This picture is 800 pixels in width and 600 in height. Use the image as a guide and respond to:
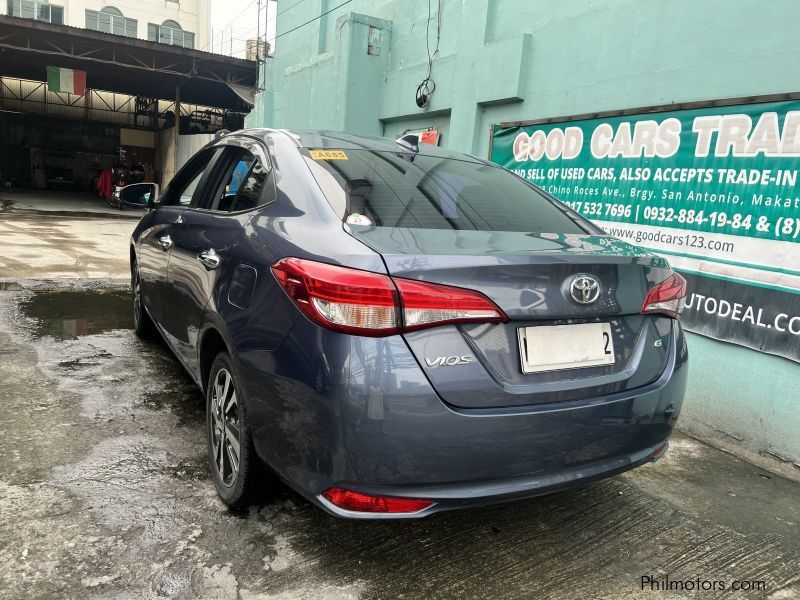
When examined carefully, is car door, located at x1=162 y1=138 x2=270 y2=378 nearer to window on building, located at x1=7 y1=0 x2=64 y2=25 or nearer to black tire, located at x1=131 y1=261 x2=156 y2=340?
black tire, located at x1=131 y1=261 x2=156 y2=340

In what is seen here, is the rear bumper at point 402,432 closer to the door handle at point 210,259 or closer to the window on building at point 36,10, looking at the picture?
the door handle at point 210,259

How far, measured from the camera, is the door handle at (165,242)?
3.26 metres

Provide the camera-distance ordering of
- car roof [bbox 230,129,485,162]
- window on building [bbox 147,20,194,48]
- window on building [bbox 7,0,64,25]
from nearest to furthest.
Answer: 1. car roof [bbox 230,129,485,162]
2. window on building [bbox 7,0,64,25]
3. window on building [bbox 147,20,194,48]

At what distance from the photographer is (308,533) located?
2.34 meters

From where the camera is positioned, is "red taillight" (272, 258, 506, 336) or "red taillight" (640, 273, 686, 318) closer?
"red taillight" (272, 258, 506, 336)

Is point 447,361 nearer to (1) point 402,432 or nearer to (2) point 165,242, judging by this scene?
(1) point 402,432

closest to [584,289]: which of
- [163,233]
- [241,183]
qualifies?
[241,183]

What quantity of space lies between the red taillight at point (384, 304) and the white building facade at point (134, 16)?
37.0 metres

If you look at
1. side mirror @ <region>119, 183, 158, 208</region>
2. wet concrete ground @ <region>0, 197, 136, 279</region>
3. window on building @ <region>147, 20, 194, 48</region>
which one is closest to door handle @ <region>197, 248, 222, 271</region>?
side mirror @ <region>119, 183, 158, 208</region>

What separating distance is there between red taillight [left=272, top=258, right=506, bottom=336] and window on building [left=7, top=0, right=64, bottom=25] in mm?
37830

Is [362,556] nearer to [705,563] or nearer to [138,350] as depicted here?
[705,563]

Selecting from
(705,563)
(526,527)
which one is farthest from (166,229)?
(705,563)

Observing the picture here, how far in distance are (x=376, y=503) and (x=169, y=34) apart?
39329 millimetres

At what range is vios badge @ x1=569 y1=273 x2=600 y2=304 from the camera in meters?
1.90
